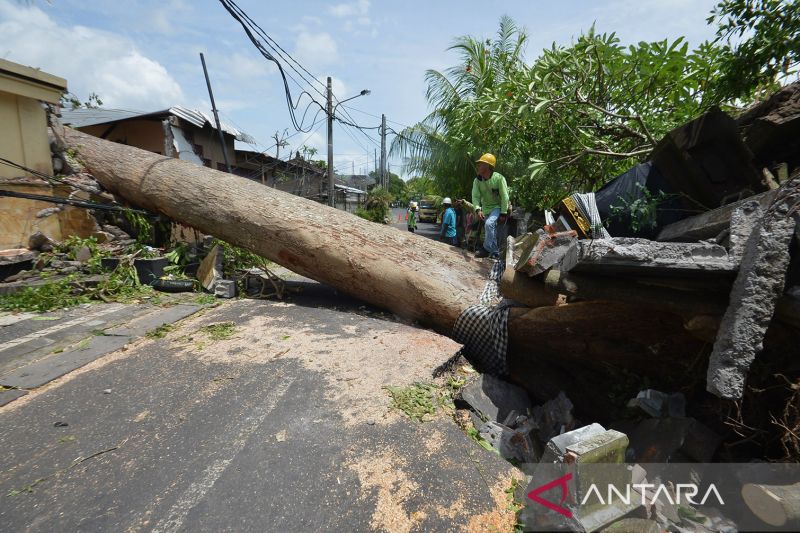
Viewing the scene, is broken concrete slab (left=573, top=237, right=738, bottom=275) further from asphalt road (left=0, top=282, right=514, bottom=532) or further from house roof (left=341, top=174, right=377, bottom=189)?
house roof (left=341, top=174, right=377, bottom=189)

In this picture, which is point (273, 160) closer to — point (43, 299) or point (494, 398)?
point (43, 299)

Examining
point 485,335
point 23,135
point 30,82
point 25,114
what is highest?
point 30,82

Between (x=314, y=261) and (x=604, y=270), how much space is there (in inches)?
130

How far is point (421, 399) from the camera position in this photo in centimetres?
256

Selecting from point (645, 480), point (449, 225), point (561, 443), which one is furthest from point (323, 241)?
point (449, 225)

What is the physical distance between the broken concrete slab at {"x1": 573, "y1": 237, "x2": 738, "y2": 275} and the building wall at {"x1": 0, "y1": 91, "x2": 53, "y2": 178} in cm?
739

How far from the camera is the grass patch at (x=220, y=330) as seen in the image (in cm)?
346

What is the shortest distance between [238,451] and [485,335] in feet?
7.40

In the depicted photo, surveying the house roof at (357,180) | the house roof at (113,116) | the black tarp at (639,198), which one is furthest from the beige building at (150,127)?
the house roof at (357,180)

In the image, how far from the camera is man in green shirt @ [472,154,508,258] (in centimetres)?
504

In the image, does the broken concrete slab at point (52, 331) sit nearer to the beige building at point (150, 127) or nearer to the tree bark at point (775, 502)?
the tree bark at point (775, 502)

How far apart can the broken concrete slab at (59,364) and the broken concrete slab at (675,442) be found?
404 cm

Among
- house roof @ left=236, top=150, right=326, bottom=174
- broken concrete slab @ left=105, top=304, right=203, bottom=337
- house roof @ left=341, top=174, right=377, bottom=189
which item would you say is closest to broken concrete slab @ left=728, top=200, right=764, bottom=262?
broken concrete slab @ left=105, top=304, right=203, bottom=337

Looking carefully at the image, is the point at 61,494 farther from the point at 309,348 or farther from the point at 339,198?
the point at 339,198
